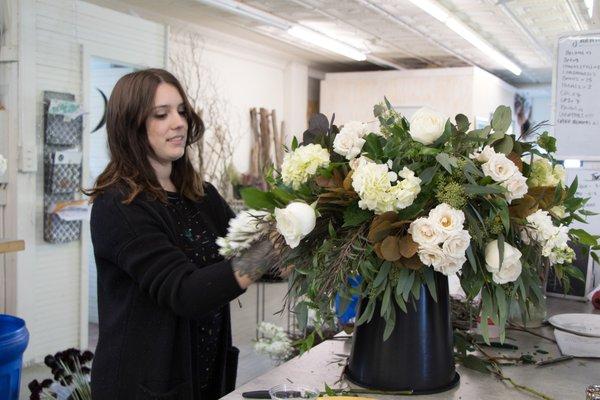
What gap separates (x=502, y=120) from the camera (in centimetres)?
136

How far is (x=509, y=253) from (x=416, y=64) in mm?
8491

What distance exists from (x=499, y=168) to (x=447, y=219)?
6.0 inches

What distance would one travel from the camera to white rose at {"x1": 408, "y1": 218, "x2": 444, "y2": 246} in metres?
1.19

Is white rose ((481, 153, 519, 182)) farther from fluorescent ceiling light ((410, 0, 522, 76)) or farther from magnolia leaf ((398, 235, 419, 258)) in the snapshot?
fluorescent ceiling light ((410, 0, 522, 76))

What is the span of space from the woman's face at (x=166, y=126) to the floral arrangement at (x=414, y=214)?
1.85 feet

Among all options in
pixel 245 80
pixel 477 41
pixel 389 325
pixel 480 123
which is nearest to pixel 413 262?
pixel 389 325

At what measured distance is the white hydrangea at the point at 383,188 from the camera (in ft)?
3.97

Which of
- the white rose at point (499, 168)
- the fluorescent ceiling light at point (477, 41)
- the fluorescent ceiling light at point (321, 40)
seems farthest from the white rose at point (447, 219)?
the fluorescent ceiling light at point (321, 40)

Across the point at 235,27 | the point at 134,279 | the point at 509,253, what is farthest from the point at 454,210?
the point at 235,27

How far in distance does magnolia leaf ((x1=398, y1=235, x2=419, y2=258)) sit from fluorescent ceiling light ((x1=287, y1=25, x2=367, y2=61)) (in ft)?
17.4

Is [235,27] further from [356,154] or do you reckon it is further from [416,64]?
[356,154]

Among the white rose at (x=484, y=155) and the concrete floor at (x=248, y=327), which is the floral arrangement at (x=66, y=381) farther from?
the white rose at (x=484, y=155)

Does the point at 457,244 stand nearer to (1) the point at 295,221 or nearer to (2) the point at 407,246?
(2) the point at 407,246

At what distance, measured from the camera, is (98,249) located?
1.71m
